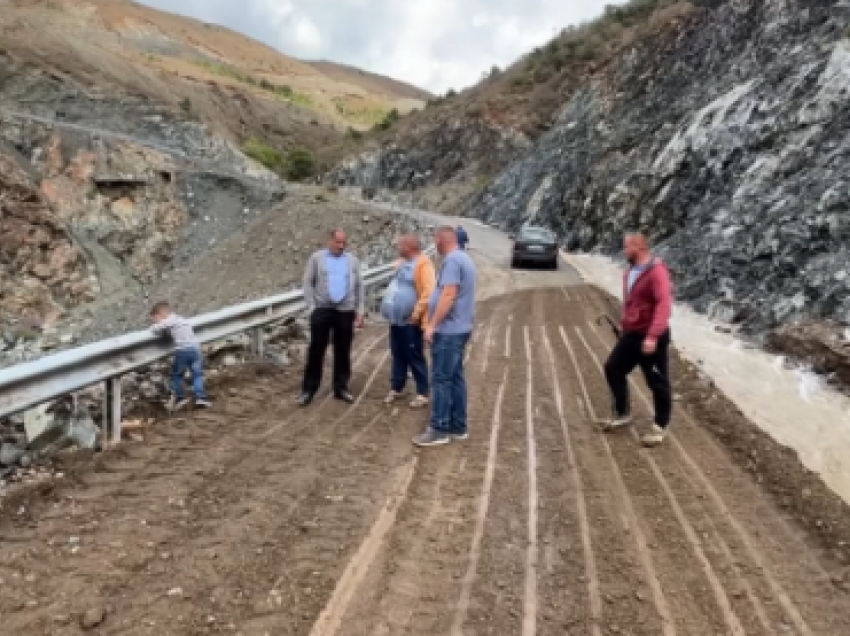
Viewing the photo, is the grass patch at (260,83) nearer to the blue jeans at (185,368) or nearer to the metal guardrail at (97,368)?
the metal guardrail at (97,368)

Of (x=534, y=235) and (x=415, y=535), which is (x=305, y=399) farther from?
(x=534, y=235)

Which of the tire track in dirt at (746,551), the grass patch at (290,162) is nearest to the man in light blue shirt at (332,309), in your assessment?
the tire track in dirt at (746,551)

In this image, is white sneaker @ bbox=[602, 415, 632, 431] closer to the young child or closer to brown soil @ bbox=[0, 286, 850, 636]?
brown soil @ bbox=[0, 286, 850, 636]

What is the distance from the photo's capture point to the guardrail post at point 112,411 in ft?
21.7

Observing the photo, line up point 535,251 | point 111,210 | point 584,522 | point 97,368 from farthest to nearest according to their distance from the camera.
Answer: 1. point 111,210
2. point 535,251
3. point 97,368
4. point 584,522

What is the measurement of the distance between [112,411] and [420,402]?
9.72ft

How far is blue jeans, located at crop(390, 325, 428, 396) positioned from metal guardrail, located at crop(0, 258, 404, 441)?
5.76 feet

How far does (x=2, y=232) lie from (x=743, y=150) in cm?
2260

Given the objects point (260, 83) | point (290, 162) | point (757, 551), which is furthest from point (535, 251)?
point (260, 83)

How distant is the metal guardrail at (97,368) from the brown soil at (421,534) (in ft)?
1.71

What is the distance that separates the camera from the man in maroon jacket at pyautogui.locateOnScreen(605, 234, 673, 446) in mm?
7445

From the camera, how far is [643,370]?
Answer: 7727 millimetres

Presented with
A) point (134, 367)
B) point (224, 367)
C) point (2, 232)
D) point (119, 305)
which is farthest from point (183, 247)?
point (134, 367)

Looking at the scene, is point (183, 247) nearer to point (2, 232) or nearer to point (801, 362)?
point (2, 232)
